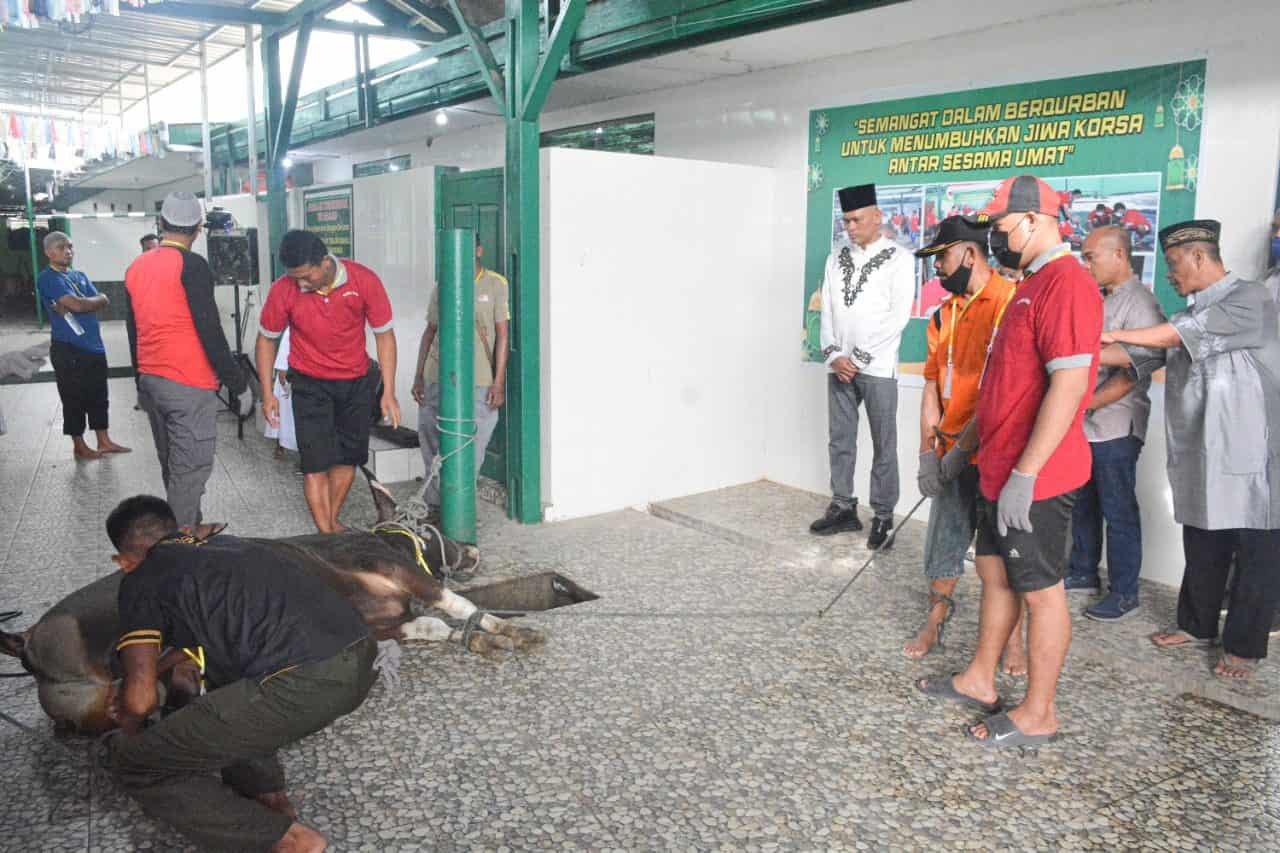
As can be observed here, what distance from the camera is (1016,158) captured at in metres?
5.32

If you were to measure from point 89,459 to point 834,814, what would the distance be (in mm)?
7054

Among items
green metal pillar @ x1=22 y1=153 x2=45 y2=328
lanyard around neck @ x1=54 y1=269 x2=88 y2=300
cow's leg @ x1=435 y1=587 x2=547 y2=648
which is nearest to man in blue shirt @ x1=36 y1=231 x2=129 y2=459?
lanyard around neck @ x1=54 y1=269 x2=88 y2=300

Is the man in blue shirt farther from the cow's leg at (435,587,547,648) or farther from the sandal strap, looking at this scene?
the sandal strap

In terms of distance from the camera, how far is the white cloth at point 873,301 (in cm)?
536

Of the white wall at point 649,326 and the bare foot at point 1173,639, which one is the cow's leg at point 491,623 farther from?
the bare foot at point 1173,639

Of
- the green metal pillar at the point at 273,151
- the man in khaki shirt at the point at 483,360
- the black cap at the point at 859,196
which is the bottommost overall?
the man in khaki shirt at the point at 483,360

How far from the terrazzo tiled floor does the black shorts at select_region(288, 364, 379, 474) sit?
1151 mm

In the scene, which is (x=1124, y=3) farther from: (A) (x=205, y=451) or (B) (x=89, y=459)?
(B) (x=89, y=459)

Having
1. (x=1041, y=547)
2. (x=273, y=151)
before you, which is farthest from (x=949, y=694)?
(x=273, y=151)

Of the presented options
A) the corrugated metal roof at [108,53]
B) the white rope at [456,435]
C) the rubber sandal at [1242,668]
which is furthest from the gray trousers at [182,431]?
the corrugated metal roof at [108,53]

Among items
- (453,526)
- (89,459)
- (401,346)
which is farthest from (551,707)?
(89,459)

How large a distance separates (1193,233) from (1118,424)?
36.9 inches

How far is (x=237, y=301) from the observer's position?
9.09 metres

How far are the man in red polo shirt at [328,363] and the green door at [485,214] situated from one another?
1044mm
